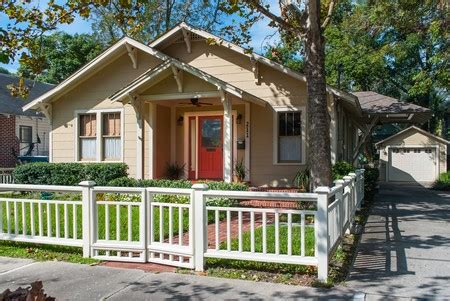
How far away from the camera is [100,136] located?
1522cm

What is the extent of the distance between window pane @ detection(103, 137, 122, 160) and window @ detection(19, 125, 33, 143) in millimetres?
12881

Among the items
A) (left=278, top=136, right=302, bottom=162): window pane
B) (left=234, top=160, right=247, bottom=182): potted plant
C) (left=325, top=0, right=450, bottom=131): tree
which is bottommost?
(left=234, top=160, right=247, bottom=182): potted plant

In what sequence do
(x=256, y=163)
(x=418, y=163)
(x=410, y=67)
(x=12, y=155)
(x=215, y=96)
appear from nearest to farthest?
1. (x=215, y=96)
2. (x=256, y=163)
3. (x=12, y=155)
4. (x=418, y=163)
5. (x=410, y=67)

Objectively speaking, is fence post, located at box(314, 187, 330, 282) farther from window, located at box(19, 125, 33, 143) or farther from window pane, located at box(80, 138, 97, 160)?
window, located at box(19, 125, 33, 143)

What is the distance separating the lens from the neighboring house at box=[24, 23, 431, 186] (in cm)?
1315

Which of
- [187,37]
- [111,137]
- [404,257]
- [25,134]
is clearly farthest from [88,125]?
[25,134]

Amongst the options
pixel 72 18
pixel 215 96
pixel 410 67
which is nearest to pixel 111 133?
pixel 215 96

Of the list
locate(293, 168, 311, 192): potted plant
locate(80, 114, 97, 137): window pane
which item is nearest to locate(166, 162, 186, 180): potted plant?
locate(80, 114, 97, 137): window pane

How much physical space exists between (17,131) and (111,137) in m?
12.7

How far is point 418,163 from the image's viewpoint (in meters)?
26.1

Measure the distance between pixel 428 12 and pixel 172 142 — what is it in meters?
10.3

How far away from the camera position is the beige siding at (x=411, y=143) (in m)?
25.5

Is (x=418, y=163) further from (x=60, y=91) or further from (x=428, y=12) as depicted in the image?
(x=60, y=91)

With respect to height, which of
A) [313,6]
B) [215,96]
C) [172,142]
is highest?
[313,6]
